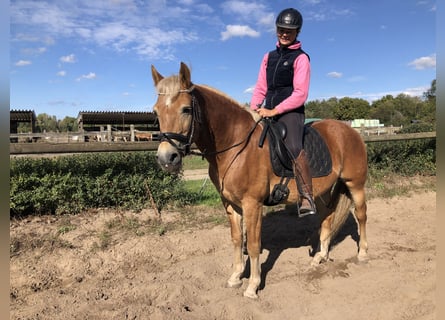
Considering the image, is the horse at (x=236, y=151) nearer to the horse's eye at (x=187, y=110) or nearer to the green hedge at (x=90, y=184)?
the horse's eye at (x=187, y=110)

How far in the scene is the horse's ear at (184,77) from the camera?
9.26 ft

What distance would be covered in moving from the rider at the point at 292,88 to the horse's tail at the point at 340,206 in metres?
1.31

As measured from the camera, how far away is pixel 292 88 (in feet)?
12.7

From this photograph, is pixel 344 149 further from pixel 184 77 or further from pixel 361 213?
pixel 184 77

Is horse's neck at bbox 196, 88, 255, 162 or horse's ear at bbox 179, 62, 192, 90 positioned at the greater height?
horse's ear at bbox 179, 62, 192, 90

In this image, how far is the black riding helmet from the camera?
3.61m

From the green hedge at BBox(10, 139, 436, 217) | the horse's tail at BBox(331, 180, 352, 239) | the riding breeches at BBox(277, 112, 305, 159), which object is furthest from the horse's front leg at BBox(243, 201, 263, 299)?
the green hedge at BBox(10, 139, 436, 217)

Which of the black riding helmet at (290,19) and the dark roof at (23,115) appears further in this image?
the dark roof at (23,115)

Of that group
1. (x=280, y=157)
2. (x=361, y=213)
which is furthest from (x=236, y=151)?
(x=361, y=213)

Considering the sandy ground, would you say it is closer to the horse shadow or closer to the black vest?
the horse shadow

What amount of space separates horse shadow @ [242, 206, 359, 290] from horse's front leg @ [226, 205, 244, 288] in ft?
1.26

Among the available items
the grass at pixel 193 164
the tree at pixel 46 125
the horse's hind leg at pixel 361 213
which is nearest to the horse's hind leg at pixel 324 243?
the horse's hind leg at pixel 361 213

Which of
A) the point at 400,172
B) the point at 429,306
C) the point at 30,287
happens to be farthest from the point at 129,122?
the point at 429,306

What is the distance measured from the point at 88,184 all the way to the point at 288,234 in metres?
3.85
